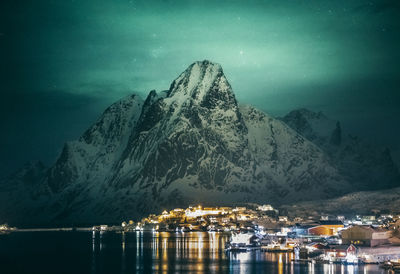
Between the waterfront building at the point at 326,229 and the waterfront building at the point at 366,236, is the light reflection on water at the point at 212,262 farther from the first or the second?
the waterfront building at the point at 326,229

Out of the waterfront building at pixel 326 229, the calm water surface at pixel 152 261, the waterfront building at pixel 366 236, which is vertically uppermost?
the waterfront building at pixel 366 236

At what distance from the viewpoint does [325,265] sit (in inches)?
4193

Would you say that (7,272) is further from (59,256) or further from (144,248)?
(144,248)

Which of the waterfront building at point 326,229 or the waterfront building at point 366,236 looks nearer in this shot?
the waterfront building at point 366,236

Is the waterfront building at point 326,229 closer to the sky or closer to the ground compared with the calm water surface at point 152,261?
closer to the sky

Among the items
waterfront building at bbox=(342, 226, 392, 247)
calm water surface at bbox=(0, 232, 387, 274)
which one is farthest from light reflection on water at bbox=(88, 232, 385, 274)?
waterfront building at bbox=(342, 226, 392, 247)

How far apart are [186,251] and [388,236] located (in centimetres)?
3877

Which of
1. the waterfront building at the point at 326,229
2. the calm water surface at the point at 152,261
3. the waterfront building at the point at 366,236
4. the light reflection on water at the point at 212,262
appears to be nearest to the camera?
the light reflection on water at the point at 212,262

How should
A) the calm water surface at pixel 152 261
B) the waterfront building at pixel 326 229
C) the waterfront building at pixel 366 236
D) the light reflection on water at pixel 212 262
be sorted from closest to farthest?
1. the light reflection on water at pixel 212 262
2. the calm water surface at pixel 152 261
3. the waterfront building at pixel 366 236
4. the waterfront building at pixel 326 229

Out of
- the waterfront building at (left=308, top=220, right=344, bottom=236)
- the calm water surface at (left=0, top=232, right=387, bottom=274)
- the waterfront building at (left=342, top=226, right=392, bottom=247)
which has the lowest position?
the calm water surface at (left=0, top=232, right=387, bottom=274)

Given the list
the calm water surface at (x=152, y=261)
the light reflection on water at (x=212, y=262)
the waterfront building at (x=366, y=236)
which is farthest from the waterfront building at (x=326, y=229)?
the waterfront building at (x=366, y=236)

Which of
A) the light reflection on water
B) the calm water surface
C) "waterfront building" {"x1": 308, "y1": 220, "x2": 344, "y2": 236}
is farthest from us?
"waterfront building" {"x1": 308, "y1": 220, "x2": 344, "y2": 236}

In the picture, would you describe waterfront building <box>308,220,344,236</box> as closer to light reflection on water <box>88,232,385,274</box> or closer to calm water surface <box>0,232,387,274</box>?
calm water surface <box>0,232,387,274</box>

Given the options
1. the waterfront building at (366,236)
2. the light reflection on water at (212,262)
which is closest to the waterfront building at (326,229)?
the light reflection on water at (212,262)
